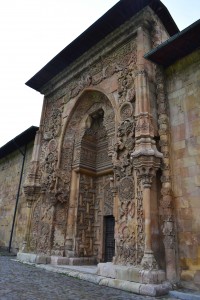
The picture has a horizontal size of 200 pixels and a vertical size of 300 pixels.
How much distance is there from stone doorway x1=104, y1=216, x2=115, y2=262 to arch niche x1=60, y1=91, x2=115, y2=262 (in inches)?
1.7

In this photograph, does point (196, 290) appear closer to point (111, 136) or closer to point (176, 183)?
point (176, 183)

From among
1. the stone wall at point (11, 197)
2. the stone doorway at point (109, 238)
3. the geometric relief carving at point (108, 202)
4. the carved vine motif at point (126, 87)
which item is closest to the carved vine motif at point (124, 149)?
the carved vine motif at point (126, 87)

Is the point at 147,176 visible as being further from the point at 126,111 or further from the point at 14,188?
the point at 14,188

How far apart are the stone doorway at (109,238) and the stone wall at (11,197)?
4469mm

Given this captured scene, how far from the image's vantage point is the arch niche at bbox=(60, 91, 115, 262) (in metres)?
7.61

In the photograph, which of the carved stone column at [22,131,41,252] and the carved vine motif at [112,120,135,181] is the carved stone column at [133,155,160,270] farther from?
the carved stone column at [22,131,41,252]

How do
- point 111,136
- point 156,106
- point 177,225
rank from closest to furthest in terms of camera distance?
point 177,225 < point 156,106 < point 111,136

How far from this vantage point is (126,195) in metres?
5.62

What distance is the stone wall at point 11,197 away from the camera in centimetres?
1102

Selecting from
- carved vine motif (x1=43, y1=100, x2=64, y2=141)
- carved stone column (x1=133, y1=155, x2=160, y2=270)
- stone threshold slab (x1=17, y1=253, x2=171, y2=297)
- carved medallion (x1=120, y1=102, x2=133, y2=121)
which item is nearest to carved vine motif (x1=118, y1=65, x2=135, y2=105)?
carved medallion (x1=120, y1=102, x2=133, y2=121)

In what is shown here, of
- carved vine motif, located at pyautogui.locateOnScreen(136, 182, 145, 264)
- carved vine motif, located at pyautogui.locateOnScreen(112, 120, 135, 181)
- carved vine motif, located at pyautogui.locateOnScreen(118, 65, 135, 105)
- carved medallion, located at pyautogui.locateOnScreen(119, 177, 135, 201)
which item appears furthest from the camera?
carved vine motif, located at pyautogui.locateOnScreen(118, 65, 135, 105)

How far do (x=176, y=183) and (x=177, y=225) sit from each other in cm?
85

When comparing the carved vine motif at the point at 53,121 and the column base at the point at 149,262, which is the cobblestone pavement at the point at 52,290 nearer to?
the column base at the point at 149,262

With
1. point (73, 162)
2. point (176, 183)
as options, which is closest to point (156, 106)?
point (176, 183)
